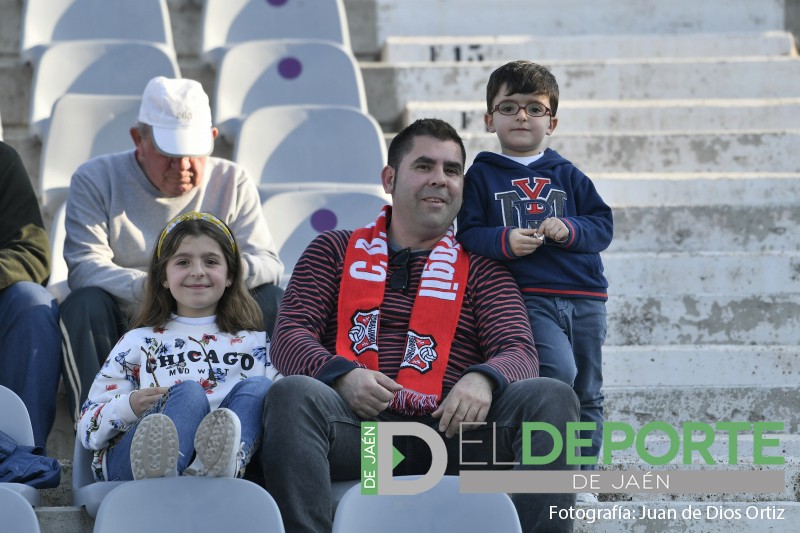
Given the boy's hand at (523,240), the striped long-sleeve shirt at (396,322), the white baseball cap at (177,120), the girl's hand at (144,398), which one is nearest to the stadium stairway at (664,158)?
the girl's hand at (144,398)

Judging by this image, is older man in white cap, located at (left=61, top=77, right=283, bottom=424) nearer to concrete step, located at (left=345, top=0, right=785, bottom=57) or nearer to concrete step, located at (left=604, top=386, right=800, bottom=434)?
concrete step, located at (left=604, top=386, right=800, bottom=434)

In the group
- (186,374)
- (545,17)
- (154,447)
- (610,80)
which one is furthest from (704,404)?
(545,17)

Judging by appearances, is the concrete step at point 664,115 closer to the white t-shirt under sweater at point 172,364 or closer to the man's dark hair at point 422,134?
the man's dark hair at point 422,134

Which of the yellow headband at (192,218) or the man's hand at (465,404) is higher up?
the yellow headband at (192,218)

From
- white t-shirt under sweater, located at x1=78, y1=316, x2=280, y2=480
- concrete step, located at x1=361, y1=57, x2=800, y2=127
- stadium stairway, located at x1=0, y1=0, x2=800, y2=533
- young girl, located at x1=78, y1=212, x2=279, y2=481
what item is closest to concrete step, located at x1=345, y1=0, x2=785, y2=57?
stadium stairway, located at x1=0, y1=0, x2=800, y2=533

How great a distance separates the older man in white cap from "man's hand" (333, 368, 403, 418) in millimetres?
726

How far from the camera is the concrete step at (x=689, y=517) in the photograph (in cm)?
271

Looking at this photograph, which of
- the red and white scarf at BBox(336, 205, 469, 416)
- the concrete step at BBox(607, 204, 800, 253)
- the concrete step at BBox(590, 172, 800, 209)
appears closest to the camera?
the red and white scarf at BBox(336, 205, 469, 416)

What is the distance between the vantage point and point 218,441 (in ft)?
7.85

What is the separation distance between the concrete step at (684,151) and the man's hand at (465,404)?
2055 mm

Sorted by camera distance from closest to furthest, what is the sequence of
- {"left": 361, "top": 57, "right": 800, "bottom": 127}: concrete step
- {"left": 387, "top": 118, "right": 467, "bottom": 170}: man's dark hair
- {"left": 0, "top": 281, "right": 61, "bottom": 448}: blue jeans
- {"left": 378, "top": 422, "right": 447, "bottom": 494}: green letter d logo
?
1. {"left": 378, "top": 422, "right": 447, "bottom": 494}: green letter d logo
2. {"left": 387, "top": 118, "right": 467, "bottom": 170}: man's dark hair
3. {"left": 0, "top": 281, "right": 61, "bottom": 448}: blue jeans
4. {"left": 361, "top": 57, "right": 800, "bottom": 127}: concrete step

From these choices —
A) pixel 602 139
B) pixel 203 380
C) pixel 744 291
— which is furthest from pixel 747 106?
pixel 203 380

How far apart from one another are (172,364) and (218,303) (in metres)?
0.22

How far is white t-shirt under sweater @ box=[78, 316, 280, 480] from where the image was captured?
2.72m
